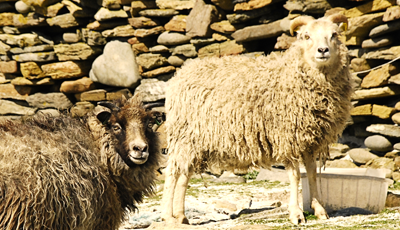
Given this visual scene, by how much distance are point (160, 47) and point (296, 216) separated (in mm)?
5670

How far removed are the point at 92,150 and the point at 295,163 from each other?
2803 millimetres

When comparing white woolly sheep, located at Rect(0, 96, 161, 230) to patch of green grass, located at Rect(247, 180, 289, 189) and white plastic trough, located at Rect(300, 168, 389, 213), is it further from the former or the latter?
patch of green grass, located at Rect(247, 180, 289, 189)

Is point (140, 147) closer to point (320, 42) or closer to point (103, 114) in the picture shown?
point (103, 114)

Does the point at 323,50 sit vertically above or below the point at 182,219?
above

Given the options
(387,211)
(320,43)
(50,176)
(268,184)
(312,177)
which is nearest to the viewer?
(50,176)

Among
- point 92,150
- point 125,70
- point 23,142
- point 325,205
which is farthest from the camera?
point 125,70

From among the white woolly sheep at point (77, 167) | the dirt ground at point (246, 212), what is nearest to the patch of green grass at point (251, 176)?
the dirt ground at point (246, 212)

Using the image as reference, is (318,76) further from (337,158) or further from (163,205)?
(337,158)

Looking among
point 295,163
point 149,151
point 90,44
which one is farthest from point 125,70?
point 149,151

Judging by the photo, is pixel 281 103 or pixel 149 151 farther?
pixel 281 103

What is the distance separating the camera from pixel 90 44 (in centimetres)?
1132

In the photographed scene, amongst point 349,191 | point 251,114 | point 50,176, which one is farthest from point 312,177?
point 50,176

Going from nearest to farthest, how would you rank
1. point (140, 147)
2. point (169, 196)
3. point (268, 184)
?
point (140, 147), point (169, 196), point (268, 184)

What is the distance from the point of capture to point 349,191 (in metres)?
6.49
